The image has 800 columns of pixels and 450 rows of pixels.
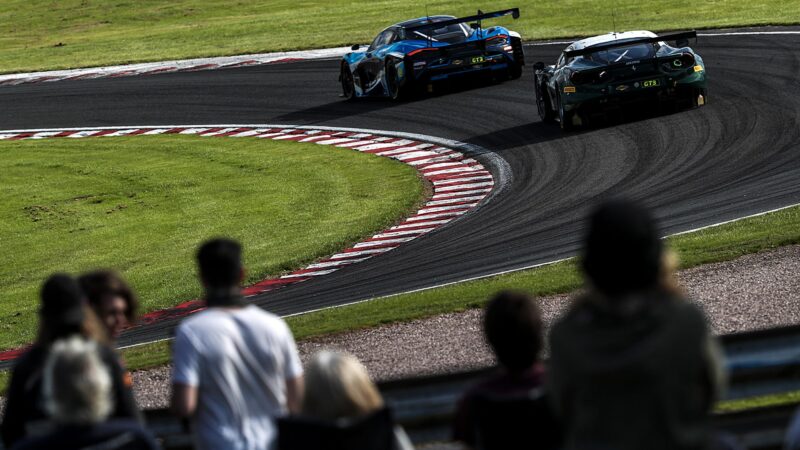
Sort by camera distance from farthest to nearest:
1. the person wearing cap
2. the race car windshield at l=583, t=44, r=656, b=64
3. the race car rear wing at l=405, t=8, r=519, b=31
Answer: the race car rear wing at l=405, t=8, r=519, b=31 → the race car windshield at l=583, t=44, r=656, b=64 → the person wearing cap

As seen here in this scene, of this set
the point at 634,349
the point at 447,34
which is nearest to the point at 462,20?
the point at 447,34

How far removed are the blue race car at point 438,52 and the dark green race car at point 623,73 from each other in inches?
164

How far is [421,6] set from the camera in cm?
4756

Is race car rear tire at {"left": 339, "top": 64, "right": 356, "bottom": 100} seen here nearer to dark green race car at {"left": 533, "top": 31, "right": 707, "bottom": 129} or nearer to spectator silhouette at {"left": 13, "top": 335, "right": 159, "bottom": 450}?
dark green race car at {"left": 533, "top": 31, "right": 707, "bottom": 129}

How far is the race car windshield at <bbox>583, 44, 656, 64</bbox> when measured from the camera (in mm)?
21438

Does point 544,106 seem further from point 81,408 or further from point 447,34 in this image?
point 81,408

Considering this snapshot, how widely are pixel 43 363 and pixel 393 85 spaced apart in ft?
75.5

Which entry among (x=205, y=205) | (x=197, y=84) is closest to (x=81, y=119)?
(x=197, y=84)

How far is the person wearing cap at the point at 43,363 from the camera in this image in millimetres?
4875

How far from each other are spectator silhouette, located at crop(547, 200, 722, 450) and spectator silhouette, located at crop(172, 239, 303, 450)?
1513 millimetres

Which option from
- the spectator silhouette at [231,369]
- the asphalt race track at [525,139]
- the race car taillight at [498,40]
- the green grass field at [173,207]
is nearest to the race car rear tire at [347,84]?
the asphalt race track at [525,139]

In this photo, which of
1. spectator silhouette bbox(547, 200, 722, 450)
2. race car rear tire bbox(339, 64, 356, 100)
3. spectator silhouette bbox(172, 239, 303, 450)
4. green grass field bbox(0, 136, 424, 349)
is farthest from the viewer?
race car rear tire bbox(339, 64, 356, 100)

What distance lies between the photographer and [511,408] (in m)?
4.41

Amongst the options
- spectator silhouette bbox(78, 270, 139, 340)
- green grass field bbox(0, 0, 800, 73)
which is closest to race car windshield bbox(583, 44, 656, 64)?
green grass field bbox(0, 0, 800, 73)
